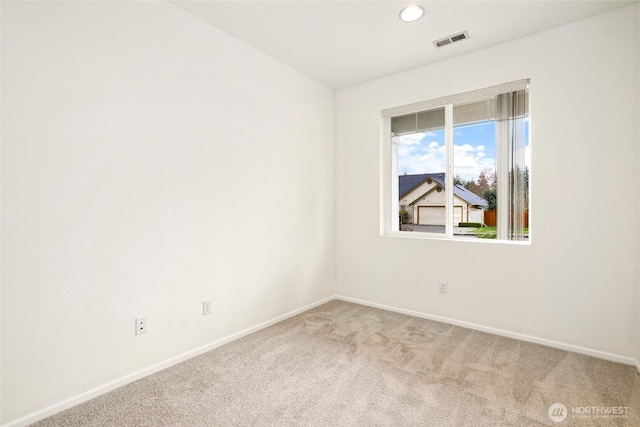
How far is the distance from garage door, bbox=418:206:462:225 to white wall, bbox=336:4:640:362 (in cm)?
27

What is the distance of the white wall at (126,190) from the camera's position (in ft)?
5.54

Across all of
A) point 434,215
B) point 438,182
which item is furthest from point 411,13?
point 434,215

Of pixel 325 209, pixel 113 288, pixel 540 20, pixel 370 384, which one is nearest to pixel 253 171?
pixel 325 209

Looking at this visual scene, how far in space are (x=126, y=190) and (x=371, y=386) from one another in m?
2.03

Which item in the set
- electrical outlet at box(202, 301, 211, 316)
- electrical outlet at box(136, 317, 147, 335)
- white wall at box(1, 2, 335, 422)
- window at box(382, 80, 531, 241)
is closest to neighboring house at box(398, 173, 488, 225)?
window at box(382, 80, 531, 241)

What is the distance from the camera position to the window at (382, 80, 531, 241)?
114 inches

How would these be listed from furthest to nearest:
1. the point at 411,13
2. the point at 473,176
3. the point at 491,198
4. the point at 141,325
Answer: the point at 473,176 < the point at 491,198 < the point at 411,13 < the point at 141,325

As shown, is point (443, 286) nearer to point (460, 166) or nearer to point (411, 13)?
point (460, 166)

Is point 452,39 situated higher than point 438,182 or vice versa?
point 452,39

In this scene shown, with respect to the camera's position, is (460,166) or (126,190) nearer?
(126,190)

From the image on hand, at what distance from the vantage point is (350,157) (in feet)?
12.7

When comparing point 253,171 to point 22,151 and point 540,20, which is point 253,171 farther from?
point 540,20

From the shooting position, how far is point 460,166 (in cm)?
324

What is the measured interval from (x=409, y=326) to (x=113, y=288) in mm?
2490
